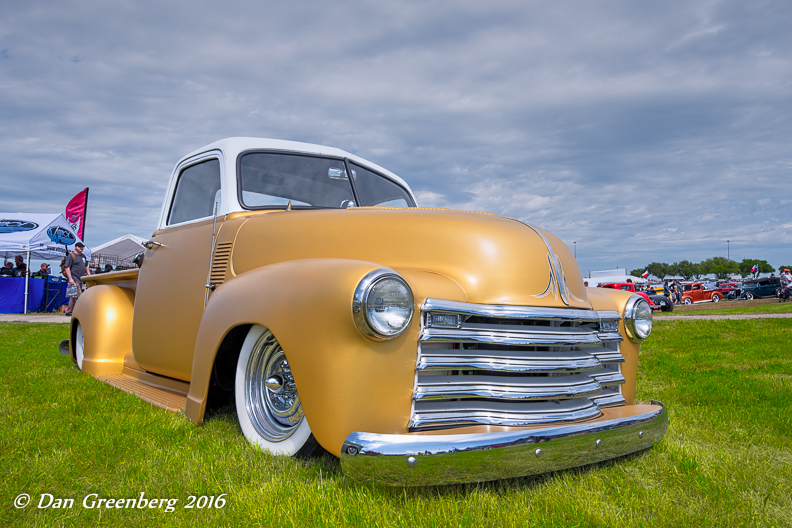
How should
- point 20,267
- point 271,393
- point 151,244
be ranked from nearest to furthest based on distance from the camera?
point 271,393, point 151,244, point 20,267

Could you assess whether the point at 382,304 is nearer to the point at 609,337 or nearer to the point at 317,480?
the point at 317,480

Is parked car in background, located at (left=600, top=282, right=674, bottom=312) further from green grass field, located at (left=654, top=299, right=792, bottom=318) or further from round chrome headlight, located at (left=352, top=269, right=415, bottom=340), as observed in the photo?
round chrome headlight, located at (left=352, top=269, right=415, bottom=340)

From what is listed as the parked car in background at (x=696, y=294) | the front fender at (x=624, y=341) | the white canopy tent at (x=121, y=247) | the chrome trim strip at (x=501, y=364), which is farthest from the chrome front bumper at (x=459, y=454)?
the parked car in background at (x=696, y=294)

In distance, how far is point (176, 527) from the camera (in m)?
1.79

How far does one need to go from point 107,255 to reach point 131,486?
20.9 meters

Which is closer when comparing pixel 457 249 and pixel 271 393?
pixel 457 249

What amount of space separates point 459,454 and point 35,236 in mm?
16678

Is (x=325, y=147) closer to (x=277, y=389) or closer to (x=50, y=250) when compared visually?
(x=277, y=389)

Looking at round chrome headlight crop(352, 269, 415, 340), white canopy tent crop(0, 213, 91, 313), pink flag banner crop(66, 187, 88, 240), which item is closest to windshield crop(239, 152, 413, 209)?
round chrome headlight crop(352, 269, 415, 340)

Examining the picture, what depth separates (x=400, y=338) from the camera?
6.58ft

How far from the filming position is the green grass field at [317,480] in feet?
6.16

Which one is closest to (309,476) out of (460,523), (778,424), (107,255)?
(460,523)

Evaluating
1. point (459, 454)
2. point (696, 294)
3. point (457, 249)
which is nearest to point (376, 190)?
point (457, 249)

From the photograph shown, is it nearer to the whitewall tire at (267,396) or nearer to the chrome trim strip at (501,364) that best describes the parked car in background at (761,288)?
the chrome trim strip at (501,364)
